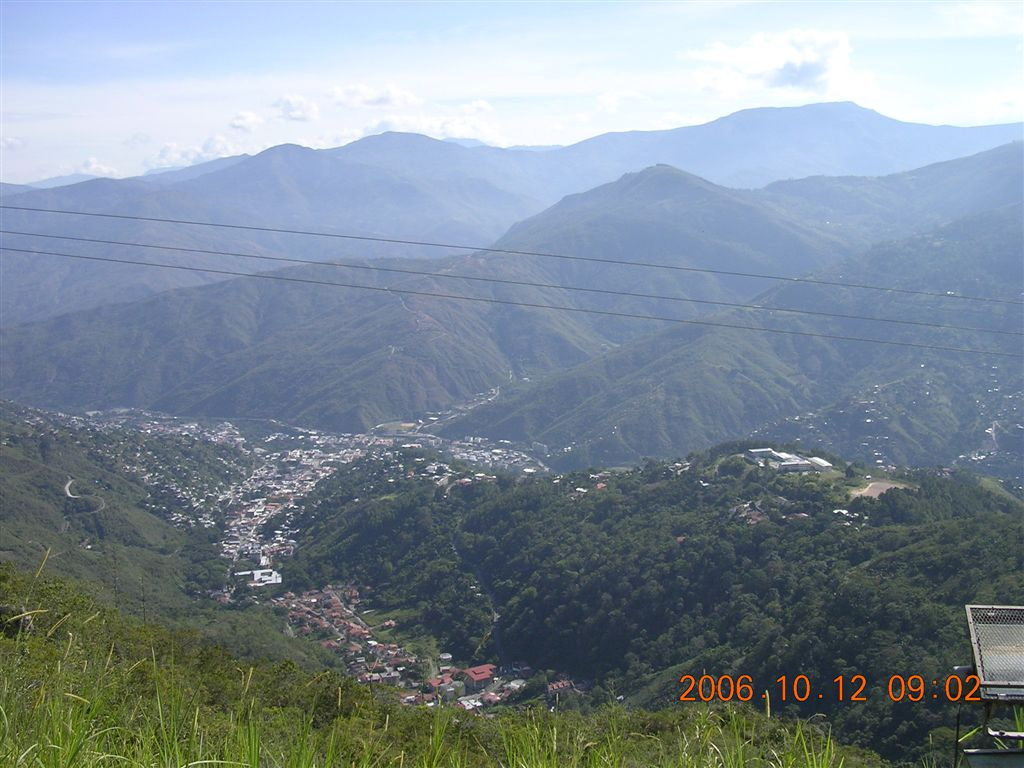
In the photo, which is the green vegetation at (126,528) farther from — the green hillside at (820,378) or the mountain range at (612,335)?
the green hillside at (820,378)

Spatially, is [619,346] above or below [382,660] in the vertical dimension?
above

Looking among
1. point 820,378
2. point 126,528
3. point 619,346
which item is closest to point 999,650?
point 126,528

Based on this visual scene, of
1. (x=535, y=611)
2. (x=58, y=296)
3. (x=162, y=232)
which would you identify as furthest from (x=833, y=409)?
(x=162, y=232)

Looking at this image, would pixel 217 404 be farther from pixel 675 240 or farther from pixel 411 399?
pixel 675 240

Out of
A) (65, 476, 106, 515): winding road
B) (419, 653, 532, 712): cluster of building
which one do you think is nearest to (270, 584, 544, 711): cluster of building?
(419, 653, 532, 712): cluster of building

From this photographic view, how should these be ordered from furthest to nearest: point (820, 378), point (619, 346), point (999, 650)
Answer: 1. point (619, 346)
2. point (820, 378)
3. point (999, 650)

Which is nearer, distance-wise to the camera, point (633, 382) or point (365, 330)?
point (633, 382)
